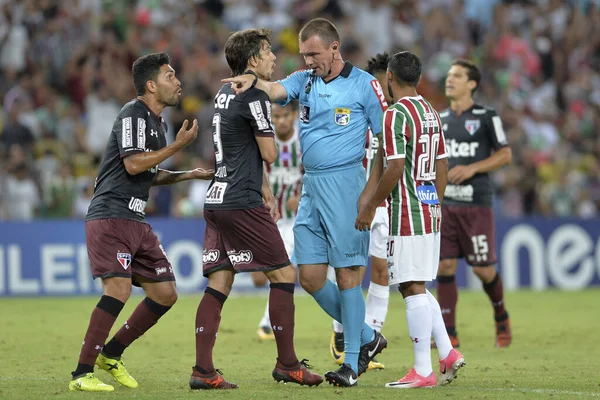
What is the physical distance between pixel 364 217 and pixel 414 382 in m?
1.26

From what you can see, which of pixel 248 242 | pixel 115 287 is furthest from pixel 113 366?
pixel 248 242

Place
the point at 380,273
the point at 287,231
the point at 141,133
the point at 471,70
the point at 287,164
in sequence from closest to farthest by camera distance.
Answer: the point at 141,133, the point at 380,273, the point at 471,70, the point at 287,164, the point at 287,231

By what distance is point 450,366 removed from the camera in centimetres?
777

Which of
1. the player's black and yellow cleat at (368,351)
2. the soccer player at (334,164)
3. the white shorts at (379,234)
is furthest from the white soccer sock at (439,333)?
the white shorts at (379,234)

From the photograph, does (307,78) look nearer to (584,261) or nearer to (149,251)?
(149,251)

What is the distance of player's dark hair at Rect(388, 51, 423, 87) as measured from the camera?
7.88 meters

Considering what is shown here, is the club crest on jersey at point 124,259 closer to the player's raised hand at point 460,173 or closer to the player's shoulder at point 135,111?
the player's shoulder at point 135,111

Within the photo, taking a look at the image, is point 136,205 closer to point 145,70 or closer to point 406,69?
point 145,70

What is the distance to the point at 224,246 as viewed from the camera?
7.75 meters

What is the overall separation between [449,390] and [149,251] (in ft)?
8.03

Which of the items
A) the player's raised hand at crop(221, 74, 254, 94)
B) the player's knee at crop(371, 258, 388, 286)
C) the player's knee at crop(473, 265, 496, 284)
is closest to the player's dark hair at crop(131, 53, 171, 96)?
the player's raised hand at crop(221, 74, 254, 94)

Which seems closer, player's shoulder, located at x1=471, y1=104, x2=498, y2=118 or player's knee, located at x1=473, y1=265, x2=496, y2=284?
player's knee, located at x1=473, y1=265, x2=496, y2=284

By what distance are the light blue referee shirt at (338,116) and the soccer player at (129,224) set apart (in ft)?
2.68

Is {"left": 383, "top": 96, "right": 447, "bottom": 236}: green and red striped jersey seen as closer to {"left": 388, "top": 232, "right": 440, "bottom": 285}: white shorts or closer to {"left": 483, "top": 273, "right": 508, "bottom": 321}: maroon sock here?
{"left": 388, "top": 232, "right": 440, "bottom": 285}: white shorts
